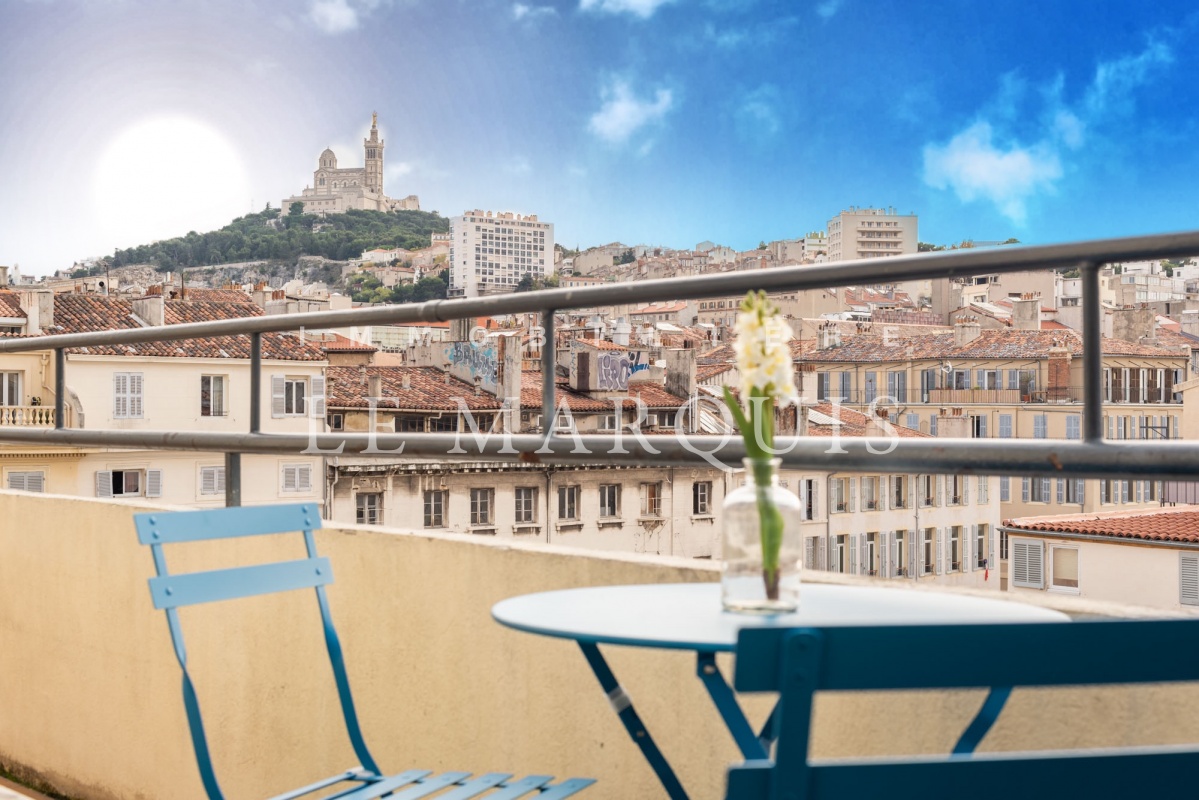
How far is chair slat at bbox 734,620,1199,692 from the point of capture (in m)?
0.96

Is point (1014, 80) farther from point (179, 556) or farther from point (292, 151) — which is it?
point (179, 556)

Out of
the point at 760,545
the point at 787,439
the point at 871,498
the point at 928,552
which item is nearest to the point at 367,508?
the point at 871,498

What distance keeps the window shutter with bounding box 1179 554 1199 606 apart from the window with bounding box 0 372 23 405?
19.9 meters

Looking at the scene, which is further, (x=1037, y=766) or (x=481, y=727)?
(x=481, y=727)

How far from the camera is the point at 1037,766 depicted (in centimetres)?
95

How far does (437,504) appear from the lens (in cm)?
3953

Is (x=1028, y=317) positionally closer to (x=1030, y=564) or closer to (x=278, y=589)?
(x=1030, y=564)

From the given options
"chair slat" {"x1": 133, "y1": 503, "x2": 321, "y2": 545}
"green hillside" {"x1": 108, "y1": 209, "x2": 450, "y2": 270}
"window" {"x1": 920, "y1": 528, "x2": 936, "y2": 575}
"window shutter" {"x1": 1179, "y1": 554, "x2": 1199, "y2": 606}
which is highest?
"green hillside" {"x1": 108, "y1": 209, "x2": 450, "y2": 270}

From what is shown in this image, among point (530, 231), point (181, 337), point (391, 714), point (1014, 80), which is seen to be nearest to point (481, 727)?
point (391, 714)

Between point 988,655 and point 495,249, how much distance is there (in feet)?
433

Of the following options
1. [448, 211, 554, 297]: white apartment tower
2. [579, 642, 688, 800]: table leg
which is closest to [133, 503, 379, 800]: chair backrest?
[579, 642, 688, 800]: table leg

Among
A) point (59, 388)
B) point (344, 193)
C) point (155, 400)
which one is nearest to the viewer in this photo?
point (59, 388)

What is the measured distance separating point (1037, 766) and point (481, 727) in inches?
75.0

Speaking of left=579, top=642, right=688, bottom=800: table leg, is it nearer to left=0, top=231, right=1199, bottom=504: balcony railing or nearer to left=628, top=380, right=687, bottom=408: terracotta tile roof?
left=0, top=231, right=1199, bottom=504: balcony railing
